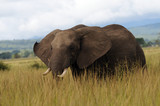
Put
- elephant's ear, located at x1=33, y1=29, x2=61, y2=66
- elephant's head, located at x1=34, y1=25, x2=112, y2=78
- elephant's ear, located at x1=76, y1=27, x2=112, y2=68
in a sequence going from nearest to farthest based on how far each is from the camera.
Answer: elephant's head, located at x1=34, y1=25, x2=112, y2=78 < elephant's ear, located at x1=76, y1=27, x2=112, y2=68 < elephant's ear, located at x1=33, y1=29, x2=61, y2=66

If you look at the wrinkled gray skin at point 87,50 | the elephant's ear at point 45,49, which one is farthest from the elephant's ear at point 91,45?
the elephant's ear at point 45,49

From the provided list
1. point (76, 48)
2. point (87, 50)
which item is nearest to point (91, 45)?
point (87, 50)

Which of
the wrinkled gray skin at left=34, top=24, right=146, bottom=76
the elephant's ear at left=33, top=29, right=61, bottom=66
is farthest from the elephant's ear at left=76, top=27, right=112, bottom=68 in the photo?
the elephant's ear at left=33, top=29, right=61, bottom=66

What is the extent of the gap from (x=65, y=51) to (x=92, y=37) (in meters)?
0.92

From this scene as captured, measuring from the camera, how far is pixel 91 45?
19.1 ft

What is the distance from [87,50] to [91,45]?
0.17m

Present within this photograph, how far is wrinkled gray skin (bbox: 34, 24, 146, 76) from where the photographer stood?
540cm

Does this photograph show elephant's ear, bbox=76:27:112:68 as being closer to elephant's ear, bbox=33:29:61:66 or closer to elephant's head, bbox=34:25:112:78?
elephant's head, bbox=34:25:112:78

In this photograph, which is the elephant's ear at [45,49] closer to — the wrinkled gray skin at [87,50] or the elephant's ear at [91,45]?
the wrinkled gray skin at [87,50]

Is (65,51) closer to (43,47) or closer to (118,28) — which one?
(43,47)

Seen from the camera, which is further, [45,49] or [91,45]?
[45,49]

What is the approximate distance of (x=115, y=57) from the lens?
619 centimetres

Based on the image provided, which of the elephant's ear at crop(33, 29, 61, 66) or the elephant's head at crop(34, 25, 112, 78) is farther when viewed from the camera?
the elephant's ear at crop(33, 29, 61, 66)

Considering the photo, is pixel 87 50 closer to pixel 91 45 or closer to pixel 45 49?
pixel 91 45
